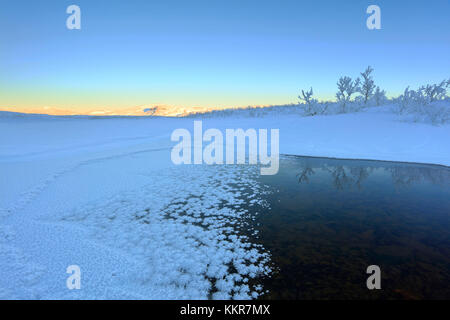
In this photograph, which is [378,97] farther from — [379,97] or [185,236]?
[185,236]

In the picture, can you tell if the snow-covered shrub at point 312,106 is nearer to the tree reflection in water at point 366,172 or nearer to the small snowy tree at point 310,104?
the small snowy tree at point 310,104

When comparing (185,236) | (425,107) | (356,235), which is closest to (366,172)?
(356,235)

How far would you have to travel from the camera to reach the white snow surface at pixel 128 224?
3109mm

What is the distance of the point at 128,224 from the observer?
474cm

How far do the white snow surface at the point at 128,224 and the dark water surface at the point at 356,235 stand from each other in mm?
495

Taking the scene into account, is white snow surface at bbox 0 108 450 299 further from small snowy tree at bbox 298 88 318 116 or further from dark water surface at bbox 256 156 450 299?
small snowy tree at bbox 298 88 318 116

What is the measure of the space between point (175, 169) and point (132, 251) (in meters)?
5.80

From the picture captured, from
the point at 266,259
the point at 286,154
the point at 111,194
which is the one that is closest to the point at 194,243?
the point at 266,259

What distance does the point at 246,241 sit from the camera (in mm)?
4176

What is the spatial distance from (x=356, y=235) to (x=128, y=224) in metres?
4.52

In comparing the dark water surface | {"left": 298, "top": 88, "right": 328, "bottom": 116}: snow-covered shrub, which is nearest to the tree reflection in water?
the dark water surface

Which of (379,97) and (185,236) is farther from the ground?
(379,97)
